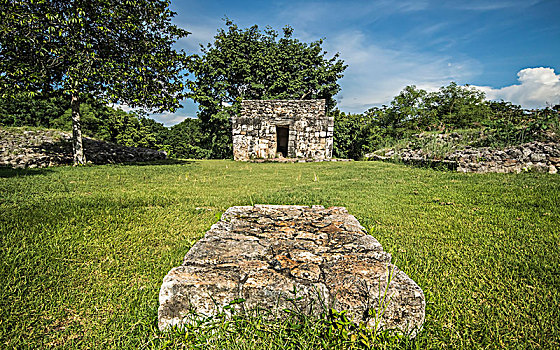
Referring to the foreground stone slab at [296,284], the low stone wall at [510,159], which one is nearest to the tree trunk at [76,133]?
the foreground stone slab at [296,284]

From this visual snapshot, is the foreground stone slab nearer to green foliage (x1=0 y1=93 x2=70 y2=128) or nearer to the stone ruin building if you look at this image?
the stone ruin building

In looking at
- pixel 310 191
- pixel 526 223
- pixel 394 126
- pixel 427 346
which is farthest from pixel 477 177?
pixel 394 126

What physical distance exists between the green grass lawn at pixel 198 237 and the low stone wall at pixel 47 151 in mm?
5071

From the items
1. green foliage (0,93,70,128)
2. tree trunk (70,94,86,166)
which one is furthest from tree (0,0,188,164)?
green foliage (0,93,70,128)

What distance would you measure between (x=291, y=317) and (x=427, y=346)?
768 millimetres

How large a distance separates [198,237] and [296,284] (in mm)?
1835

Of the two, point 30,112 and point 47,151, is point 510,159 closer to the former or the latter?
point 47,151

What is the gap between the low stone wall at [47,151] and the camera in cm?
873

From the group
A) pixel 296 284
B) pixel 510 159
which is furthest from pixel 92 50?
pixel 510 159

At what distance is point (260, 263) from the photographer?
1695mm

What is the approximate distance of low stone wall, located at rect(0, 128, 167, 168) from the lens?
8727 millimetres

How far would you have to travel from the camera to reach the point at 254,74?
2131 centimetres

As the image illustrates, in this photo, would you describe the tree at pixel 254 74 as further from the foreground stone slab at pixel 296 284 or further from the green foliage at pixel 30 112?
the foreground stone slab at pixel 296 284

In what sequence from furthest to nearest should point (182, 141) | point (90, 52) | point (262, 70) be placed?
1. point (182, 141)
2. point (262, 70)
3. point (90, 52)
